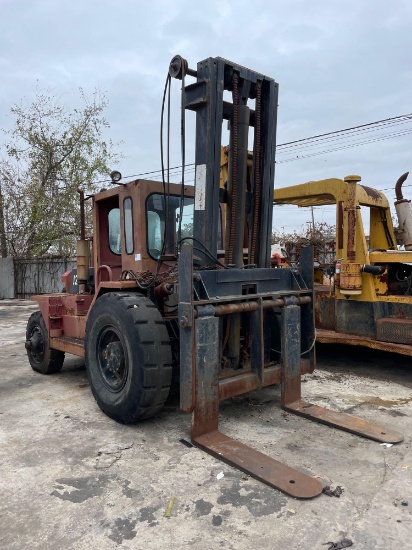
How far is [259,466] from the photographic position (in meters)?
3.09

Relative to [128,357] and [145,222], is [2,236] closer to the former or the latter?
[145,222]

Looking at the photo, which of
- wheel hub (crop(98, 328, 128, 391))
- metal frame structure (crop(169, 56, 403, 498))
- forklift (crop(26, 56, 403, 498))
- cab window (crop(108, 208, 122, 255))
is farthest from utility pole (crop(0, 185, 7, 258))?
metal frame structure (crop(169, 56, 403, 498))

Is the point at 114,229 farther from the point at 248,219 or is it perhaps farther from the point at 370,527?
the point at 370,527

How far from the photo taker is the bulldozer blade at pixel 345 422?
3.61 metres

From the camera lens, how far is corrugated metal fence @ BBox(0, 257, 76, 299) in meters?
18.7

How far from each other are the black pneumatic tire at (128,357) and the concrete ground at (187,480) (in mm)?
243

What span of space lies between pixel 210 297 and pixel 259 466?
1328 millimetres

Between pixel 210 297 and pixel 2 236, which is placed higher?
pixel 2 236

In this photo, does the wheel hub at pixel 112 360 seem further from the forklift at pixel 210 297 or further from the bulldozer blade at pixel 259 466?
the bulldozer blade at pixel 259 466

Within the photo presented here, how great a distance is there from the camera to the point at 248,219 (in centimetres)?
447

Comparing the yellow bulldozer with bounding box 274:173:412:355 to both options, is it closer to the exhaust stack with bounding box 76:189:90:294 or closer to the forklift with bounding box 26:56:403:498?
the forklift with bounding box 26:56:403:498

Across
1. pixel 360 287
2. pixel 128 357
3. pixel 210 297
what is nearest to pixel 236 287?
pixel 210 297

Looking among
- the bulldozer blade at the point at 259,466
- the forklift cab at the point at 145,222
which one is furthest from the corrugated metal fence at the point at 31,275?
the bulldozer blade at the point at 259,466

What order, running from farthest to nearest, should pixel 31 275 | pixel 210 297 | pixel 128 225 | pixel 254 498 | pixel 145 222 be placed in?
pixel 31 275, pixel 128 225, pixel 145 222, pixel 210 297, pixel 254 498
